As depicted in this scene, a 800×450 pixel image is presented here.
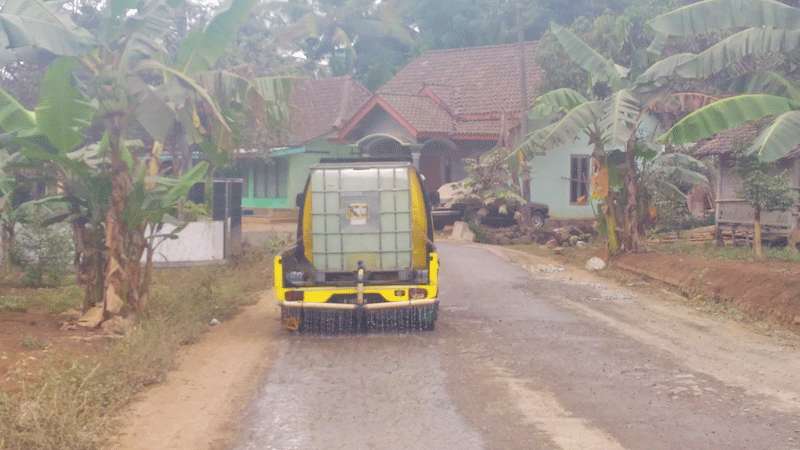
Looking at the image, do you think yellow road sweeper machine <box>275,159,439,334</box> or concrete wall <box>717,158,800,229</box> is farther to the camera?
concrete wall <box>717,158,800,229</box>

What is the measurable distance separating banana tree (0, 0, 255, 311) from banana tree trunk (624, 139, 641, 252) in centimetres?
1070

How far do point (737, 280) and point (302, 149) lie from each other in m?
22.4

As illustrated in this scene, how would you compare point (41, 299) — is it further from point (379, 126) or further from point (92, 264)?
point (379, 126)

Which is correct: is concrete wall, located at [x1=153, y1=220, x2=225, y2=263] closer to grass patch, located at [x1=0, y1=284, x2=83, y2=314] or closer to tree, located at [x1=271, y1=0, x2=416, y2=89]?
grass patch, located at [x1=0, y1=284, x2=83, y2=314]

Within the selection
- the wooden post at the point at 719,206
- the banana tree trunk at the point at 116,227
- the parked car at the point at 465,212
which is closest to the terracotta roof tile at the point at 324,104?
the parked car at the point at 465,212

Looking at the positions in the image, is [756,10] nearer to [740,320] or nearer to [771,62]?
[740,320]

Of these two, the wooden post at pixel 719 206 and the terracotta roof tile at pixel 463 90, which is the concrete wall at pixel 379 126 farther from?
the wooden post at pixel 719 206

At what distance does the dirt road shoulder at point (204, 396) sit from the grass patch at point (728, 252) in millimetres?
10868

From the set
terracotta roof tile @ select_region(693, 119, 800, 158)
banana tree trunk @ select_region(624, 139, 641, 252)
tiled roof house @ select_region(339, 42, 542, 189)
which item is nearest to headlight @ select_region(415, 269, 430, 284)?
banana tree trunk @ select_region(624, 139, 641, 252)

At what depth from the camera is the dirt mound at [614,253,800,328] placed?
13.9 m

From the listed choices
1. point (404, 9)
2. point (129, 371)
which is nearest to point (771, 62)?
point (129, 371)

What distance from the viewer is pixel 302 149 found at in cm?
3600

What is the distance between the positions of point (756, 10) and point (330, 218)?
292 inches

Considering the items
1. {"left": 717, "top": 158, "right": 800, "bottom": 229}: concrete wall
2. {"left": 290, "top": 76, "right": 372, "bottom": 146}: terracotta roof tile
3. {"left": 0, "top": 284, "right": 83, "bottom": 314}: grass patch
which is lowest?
{"left": 0, "top": 284, "right": 83, "bottom": 314}: grass patch
